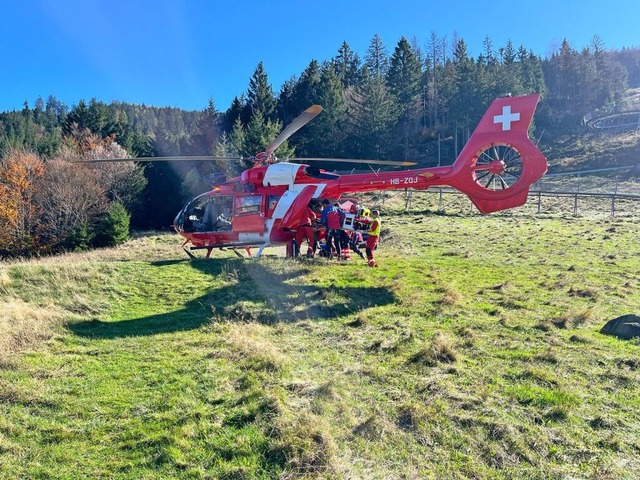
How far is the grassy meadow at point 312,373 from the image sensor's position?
4500 mm

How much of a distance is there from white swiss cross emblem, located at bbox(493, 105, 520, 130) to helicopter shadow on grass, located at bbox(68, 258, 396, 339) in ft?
18.2

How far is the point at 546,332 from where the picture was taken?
7.89 metres

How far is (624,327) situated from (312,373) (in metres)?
5.40

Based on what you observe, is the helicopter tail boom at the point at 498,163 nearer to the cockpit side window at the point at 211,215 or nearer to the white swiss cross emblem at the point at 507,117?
the white swiss cross emblem at the point at 507,117

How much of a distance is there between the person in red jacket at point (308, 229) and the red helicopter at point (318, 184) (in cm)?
19

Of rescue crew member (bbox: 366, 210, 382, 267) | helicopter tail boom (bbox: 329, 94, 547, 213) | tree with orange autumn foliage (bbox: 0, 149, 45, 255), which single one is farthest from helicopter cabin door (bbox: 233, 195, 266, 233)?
tree with orange autumn foliage (bbox: 0, 149, 45, 255)

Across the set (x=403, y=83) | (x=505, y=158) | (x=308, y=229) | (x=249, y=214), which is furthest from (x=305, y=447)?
(x=403, y=83)

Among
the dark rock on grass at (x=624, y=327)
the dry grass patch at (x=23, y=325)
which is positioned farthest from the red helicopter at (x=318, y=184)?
the dry grass patch at (x=23, y=325)

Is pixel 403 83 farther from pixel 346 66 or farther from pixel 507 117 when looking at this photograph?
pixel 507 117

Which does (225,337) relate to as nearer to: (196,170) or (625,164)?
(196,170)

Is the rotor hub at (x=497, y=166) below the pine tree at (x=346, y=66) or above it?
below

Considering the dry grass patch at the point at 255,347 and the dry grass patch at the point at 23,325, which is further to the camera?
the dry grass patch at the point at 23,325

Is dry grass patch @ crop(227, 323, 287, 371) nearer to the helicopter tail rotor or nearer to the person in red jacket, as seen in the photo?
the person in red jacket

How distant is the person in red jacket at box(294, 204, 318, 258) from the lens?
46.3ft
